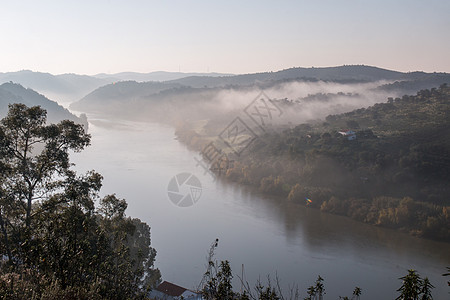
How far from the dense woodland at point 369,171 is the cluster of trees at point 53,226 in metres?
9.88

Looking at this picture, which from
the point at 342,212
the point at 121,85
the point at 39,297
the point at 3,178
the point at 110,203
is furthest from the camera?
the point at 121,85

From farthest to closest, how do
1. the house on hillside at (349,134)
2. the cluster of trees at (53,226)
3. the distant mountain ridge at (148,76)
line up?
the distant mountain ridge at (148,76) < the house on hillside at (349,134) < the cluster of trees at (53,226)

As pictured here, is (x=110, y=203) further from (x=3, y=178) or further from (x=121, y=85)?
(x=121, y=85)

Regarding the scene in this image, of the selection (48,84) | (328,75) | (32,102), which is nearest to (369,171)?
(32,102)

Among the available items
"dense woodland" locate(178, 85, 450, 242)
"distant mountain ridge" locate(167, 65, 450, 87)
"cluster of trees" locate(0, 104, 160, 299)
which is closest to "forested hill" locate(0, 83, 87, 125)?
"dense woodland" locate(178, 85, 450, 242)

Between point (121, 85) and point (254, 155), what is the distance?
1841 inches

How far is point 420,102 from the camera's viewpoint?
74.3 ft

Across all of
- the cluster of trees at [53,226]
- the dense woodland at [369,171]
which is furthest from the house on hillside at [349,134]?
the cluster of trees at [53,226]

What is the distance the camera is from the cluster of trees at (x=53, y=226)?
249 centimetres

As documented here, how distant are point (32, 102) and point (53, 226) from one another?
120 ft

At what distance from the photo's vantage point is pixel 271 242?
10.2 m

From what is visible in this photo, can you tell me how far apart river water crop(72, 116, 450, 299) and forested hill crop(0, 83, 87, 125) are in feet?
54.1

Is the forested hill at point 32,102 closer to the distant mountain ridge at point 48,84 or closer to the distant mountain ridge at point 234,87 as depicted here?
the distant mountain ridge at point 234,87

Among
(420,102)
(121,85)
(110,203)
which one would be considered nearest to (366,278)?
(110,203)
